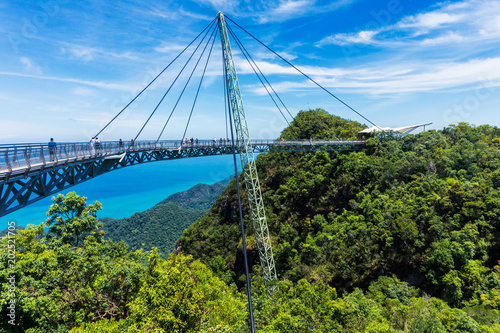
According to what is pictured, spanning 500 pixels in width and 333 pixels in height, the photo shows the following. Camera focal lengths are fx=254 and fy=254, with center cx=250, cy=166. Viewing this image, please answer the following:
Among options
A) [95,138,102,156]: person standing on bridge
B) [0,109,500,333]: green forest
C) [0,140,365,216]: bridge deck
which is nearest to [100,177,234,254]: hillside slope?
[0,109,500,333]: green forest

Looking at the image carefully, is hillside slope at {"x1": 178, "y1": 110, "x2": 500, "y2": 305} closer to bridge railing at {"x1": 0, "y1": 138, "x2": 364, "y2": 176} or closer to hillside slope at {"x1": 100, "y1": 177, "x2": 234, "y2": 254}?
bridge railing at {"x1": 0, "y1": 138, "x2": 364, "y2": 176}

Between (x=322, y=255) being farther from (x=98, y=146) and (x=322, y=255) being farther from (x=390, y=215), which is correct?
(x=98, y=146)

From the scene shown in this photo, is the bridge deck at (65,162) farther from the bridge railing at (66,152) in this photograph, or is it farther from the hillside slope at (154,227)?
the hillside slope at (154,227)

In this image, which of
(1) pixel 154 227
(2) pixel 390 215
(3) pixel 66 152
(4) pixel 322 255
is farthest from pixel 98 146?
(1) pixel 154 227

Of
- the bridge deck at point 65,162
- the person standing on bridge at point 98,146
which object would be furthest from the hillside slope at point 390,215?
the person standing on bridge at point 98,146

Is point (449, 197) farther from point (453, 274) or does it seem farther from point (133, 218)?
point (133, 218)

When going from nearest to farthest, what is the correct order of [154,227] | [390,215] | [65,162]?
[65,162], [390,215], [154,227]
